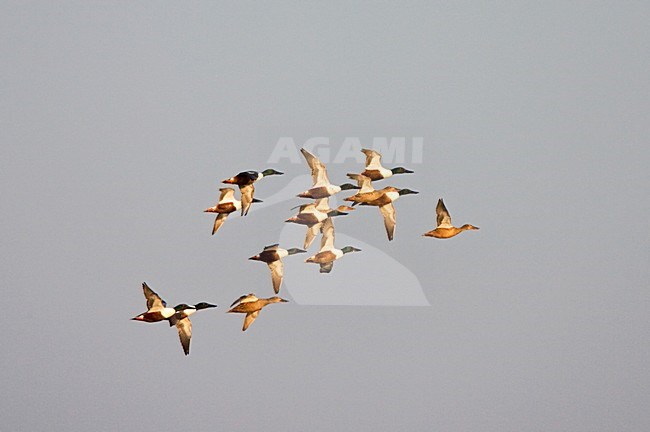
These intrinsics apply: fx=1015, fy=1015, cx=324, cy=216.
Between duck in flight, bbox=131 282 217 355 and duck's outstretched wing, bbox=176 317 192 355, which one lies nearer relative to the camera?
duck in flight, bbox=131 282 217 355

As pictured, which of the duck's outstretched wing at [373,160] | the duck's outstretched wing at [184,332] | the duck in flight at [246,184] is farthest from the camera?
the duck's outstretched wing at [184,332]

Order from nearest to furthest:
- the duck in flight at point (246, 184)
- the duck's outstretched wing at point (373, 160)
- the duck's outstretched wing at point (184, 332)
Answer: the duck in flight at point (246, 184), the duck's outstretched wing at point (373, 160), the duck's outstretched wing at point (184, 332)

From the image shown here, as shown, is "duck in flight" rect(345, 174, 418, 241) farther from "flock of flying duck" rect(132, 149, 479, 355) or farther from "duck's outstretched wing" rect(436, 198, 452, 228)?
"duck's outstretched wing" rect(436, 198, 452, 228)

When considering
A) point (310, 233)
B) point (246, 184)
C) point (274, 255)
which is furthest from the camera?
point (310, 233)

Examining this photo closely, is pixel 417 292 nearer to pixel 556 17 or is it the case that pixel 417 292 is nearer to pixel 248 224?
pixel 248 224

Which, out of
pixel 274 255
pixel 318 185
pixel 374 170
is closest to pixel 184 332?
pixel 274 255

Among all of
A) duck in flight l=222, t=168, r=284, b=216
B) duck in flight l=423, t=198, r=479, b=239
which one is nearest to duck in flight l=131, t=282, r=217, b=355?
duck in flight l=222, t=168, r=284, b=216

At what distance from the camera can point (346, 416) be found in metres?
4.70

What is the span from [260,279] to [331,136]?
710 mm

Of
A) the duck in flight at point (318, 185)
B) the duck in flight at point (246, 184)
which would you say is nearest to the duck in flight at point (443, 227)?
the duck in flight at point (318, 185)

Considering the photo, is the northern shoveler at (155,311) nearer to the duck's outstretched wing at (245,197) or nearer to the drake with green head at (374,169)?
the duck's outstretched wing at (245,197)

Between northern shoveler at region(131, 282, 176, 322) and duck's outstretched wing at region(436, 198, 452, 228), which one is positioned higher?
duck's outstretched wing at region(436, 198, 452, 228)

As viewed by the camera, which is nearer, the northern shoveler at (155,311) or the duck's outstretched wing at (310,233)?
the northern shoveler at (155,311)

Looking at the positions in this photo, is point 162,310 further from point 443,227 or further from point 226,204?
point 443,227
